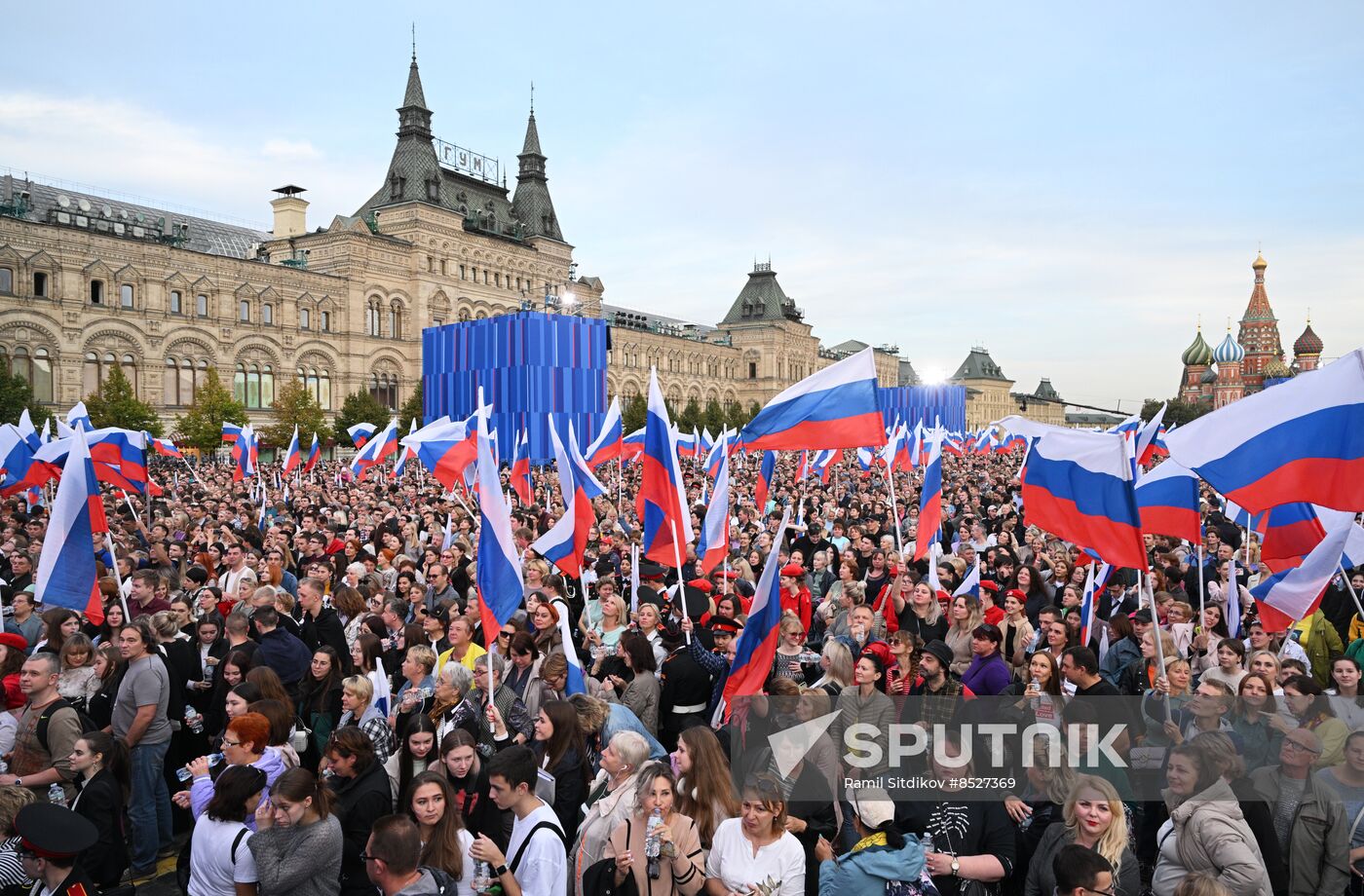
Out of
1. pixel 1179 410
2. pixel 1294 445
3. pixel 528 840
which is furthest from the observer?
pixel 1179 410

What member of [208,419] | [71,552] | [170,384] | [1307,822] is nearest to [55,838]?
[71,552]

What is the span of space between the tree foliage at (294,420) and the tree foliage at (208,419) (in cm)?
182

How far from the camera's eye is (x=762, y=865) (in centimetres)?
361

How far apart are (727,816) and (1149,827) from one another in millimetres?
2577

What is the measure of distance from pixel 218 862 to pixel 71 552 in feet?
13.5

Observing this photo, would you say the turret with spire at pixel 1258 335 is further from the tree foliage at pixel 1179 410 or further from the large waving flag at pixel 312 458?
the large waving flag at pixel 312 458

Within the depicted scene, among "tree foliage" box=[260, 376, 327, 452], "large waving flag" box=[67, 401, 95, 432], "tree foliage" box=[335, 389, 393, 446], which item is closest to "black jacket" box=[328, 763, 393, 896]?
"large waving flag" box=[67, 401, 95, 432]

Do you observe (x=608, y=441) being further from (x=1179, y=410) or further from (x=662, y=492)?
(x=1179, y=410)

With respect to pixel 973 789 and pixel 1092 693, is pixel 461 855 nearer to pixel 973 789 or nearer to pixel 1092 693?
pixel 973 789

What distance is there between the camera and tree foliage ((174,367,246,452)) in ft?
118

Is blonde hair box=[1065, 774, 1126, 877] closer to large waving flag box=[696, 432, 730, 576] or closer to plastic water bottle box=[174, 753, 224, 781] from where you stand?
plastic water bottle box=[174, 753, 224, 781]

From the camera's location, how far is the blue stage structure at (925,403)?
64688 mm

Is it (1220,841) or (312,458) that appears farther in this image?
(312,458)

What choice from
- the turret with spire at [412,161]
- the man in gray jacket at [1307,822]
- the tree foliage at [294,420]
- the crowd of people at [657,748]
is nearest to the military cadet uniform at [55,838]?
the crowd of people at [657,748]
